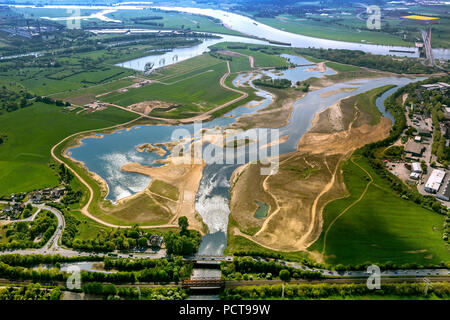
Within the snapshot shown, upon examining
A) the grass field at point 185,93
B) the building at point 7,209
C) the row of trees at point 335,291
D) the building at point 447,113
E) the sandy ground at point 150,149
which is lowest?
the row of trees at point 335,291

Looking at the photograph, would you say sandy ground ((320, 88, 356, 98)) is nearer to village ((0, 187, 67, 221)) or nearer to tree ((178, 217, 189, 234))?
tree ((178, 217, 189, 234))

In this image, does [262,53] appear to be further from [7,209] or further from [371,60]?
[7,209]

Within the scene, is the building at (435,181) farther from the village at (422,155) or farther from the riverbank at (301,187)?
the riverbank at (301,187)

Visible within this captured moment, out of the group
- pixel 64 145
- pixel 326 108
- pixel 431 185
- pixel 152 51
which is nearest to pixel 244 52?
pixel 152 51

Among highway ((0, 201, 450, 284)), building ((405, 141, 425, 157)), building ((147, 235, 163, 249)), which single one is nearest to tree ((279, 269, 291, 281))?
highway ((0, 201, 450, 284))

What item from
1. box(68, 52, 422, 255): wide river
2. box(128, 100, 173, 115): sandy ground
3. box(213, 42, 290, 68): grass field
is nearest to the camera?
box(68, 52, 422, 255): wide river

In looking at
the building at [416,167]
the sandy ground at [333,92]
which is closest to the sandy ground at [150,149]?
the building at [416,167]

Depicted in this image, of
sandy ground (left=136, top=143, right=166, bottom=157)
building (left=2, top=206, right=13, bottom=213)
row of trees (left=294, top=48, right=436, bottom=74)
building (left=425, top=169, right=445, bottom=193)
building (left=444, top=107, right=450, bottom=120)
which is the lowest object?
building (left=2, top=206, right=13, bottom=213)
